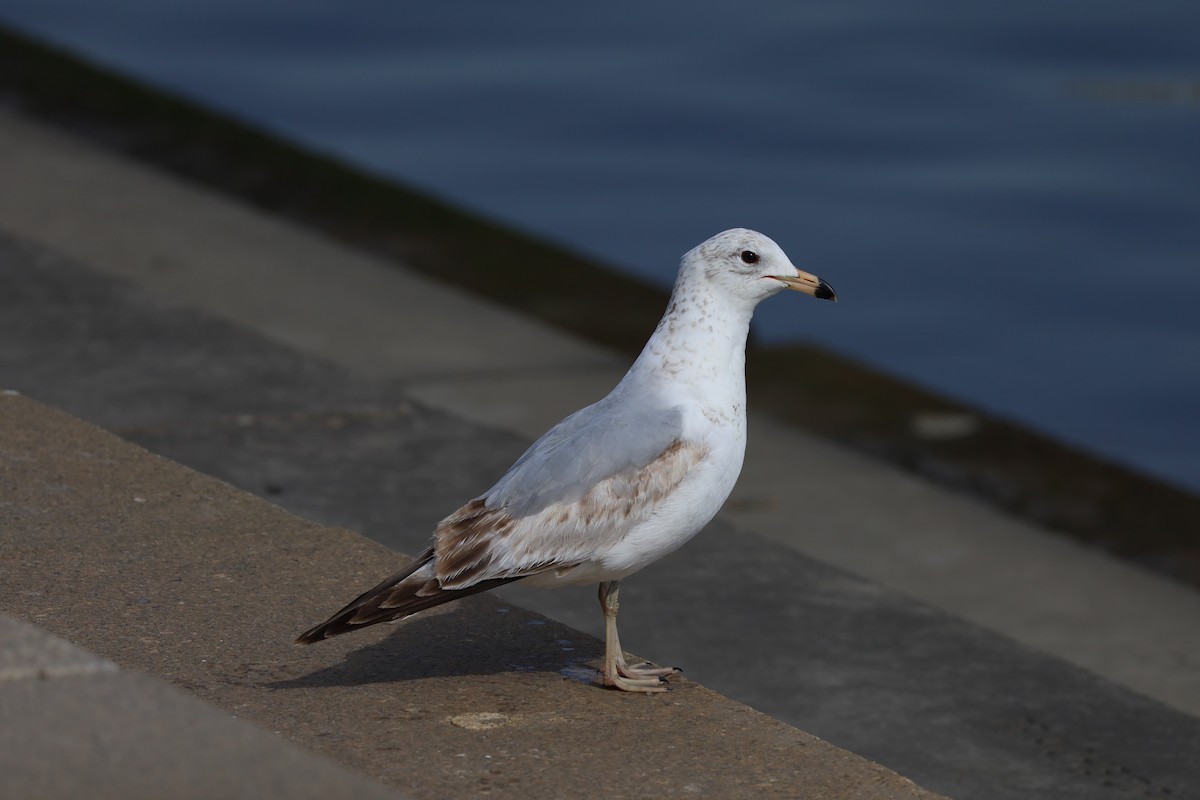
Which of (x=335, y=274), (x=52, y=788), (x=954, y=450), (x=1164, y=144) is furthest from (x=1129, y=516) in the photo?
(x=1164, y=144)

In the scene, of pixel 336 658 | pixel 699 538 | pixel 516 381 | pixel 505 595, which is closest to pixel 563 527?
pixel 336 658

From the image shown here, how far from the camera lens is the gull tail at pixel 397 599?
3.94 meters

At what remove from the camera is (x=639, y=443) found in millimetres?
4184

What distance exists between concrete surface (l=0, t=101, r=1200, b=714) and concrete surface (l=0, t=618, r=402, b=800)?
2153mm

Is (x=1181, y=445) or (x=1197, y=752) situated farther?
(x=1181, y=445)

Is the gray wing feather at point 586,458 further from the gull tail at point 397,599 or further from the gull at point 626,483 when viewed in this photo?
the gull tail at point 397,599

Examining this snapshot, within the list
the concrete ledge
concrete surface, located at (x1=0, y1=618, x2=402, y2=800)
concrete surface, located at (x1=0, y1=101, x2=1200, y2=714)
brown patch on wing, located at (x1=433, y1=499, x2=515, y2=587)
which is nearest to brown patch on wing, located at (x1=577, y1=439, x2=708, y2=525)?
brown patch on wing, located at (x1=433, y1=499, x2=515, y2=587)

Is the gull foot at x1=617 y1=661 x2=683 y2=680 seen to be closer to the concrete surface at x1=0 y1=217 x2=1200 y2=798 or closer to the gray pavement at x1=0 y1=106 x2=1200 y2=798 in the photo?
the concrete surface at x1=0 y1=217 x2=1200 y2=798

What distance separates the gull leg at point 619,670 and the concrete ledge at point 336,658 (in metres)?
0.03

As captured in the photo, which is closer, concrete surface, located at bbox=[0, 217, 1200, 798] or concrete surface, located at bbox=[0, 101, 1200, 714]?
concrete surface, located at bbox=[0, 217, 1200, 798]

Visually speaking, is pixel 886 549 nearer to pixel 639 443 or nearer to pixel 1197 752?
Result: pixel 1197 752

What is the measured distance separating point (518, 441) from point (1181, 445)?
189 inches

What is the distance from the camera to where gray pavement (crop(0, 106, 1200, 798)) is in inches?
207

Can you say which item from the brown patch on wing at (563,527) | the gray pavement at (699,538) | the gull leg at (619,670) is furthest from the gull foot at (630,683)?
the gray pavement at (699,538)
